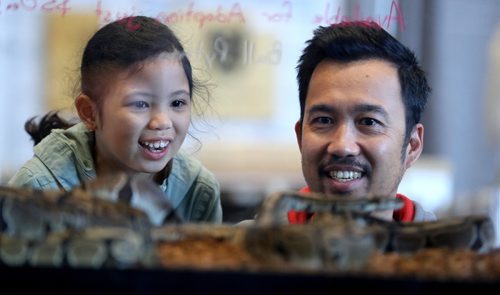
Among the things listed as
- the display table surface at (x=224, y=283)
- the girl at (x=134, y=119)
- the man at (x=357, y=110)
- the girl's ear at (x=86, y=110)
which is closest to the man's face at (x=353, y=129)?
the man at (x=357, y=110)

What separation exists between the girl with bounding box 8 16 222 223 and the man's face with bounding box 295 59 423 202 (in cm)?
15


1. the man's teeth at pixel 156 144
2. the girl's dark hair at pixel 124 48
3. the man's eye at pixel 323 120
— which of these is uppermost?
the girl's dark hair at pixel 124 48

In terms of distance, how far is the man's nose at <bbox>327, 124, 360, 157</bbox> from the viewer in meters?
0.96

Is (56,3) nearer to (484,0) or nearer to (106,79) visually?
(106,79)

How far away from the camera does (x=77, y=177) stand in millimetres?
1022

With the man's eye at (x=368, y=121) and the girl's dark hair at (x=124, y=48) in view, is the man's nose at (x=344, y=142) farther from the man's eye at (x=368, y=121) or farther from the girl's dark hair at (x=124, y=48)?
the girl's dark hair at (x=124, y=48)

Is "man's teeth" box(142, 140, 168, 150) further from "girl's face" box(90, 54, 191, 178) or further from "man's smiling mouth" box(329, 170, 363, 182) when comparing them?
"man's smiling mouth" box(329, 170, 363, 182)

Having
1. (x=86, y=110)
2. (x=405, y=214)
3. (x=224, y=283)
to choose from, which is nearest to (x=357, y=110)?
(x=405, y=214)

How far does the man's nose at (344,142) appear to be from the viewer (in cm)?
96

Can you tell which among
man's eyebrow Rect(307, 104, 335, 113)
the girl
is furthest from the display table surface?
man's eyebrow Rect(307, 104, 335, 113)

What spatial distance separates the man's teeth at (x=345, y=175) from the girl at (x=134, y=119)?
0.16m

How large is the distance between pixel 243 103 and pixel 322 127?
717mm

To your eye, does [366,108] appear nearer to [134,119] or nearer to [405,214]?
[405,214]

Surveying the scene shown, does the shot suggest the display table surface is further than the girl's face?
No
